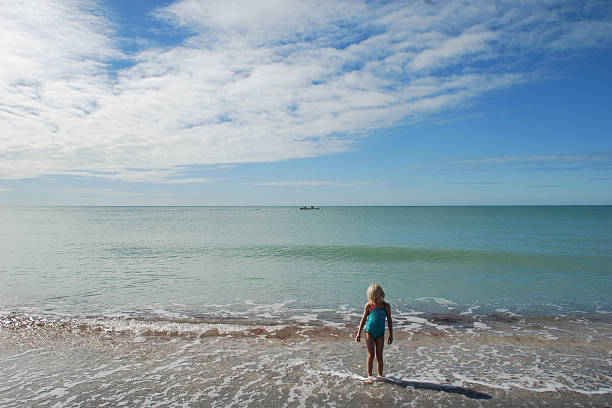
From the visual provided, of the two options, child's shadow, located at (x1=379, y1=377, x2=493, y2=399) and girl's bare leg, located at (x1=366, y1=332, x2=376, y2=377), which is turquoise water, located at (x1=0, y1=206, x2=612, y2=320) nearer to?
girl's bare leg, located at (x1=366, y1=332, x2=376, y2=377)

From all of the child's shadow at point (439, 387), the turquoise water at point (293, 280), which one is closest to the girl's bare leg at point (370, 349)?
the child's shadow at point (439, 387)

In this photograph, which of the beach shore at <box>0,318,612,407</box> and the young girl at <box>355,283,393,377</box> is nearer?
the beach shore at <box>0,318,612,407</box>

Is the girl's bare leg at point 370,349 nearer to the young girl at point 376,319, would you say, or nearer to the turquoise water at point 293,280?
the young girl at point 376,319

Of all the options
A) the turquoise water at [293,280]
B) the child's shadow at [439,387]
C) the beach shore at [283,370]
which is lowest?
the turquoise water at [293,280]

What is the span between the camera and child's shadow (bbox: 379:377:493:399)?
5855 mm

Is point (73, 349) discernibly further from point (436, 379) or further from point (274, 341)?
point (436, 379)

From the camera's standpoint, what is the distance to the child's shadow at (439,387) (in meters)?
5.86

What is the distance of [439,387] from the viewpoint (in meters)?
6.14

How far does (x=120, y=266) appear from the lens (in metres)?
20.3

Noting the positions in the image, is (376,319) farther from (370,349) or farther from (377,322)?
(370,349)

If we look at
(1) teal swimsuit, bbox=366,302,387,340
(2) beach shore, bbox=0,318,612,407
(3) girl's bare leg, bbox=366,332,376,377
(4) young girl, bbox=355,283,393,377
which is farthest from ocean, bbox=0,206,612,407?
(1) teal swimsuit, bbox=366,302,387,340

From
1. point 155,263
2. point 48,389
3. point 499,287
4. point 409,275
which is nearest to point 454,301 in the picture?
point 499,287

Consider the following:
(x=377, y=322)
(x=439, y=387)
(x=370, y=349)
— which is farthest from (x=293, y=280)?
(x=439, y=387)

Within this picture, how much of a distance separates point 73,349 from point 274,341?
14.9ft
